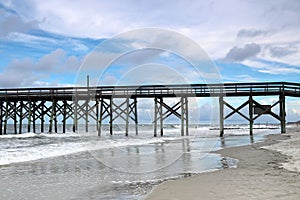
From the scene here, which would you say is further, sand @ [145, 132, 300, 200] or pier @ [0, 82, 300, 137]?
pier @ [0, 82, 300, 137]

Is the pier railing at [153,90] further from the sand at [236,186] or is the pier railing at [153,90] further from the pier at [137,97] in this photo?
the sand at [236,186]

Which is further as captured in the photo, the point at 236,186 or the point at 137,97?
the point at 137,97

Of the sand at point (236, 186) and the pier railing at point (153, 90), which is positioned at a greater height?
the pier railing at point (153, 90)

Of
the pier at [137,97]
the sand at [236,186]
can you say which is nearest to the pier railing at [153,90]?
the pier at [137,97]

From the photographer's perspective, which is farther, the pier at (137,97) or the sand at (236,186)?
the pier at (137,97)

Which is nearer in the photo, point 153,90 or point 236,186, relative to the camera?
point 236,186

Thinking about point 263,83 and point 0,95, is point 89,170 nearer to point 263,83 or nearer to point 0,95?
point 263,83

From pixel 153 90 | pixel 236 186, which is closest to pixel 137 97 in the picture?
pixel 153 90

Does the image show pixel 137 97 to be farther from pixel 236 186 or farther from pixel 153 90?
pixel 236 186

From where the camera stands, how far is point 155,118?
92.5 feet

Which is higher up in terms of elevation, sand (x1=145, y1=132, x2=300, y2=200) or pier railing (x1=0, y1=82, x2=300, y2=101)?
pier railing (x1=0, y1=82, x2=300, y2=101)

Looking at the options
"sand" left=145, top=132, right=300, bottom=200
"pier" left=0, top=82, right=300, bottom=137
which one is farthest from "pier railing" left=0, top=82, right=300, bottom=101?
"sand" left=145, top=132, right=300, bottom=200

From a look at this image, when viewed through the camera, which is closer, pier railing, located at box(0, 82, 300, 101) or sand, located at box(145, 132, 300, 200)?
sand, located at box(145, 132, 300, 200)

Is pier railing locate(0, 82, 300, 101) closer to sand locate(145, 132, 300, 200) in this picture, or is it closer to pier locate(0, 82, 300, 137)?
pier locate(0, 82, 300, 137)
